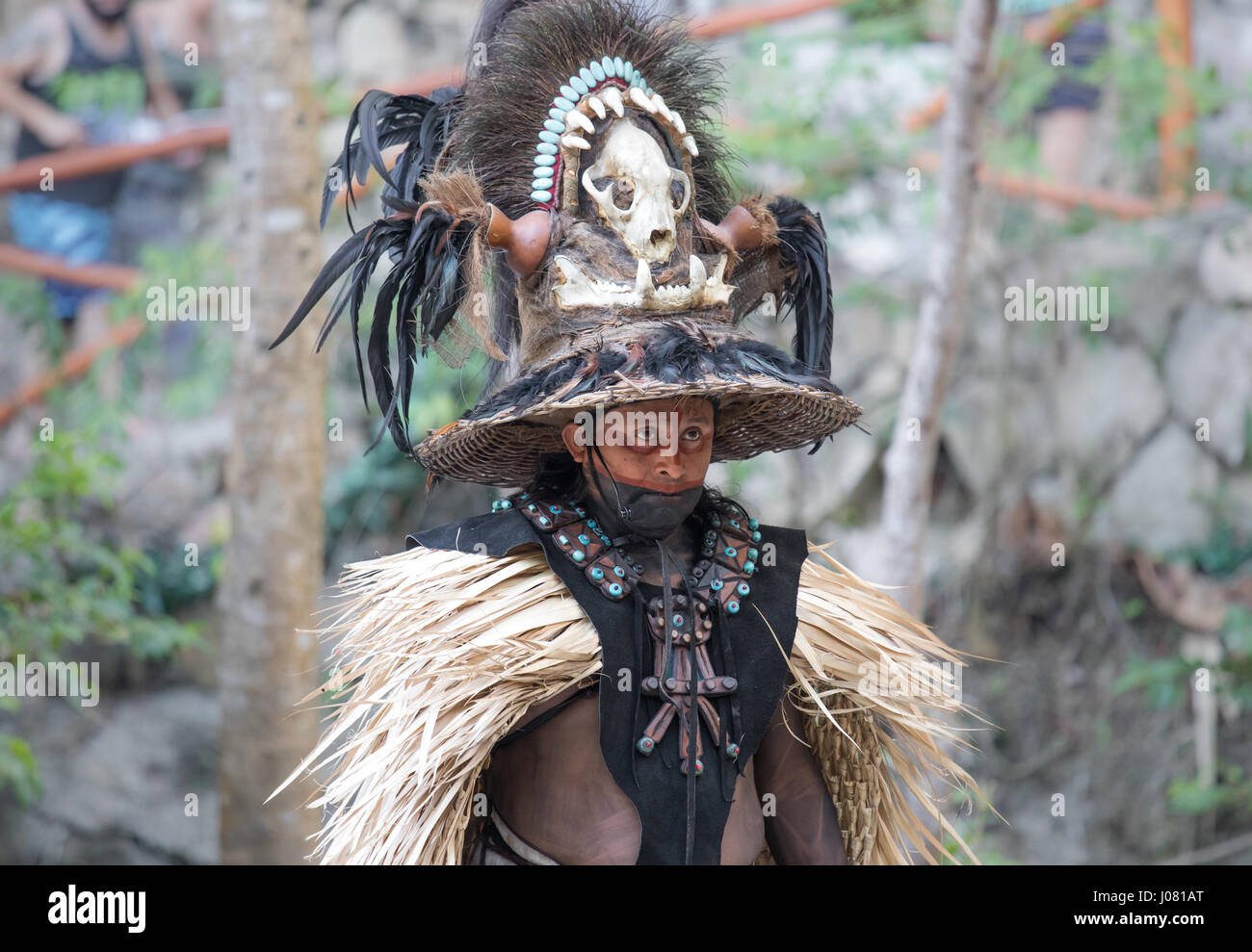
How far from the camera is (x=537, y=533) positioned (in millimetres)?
2279

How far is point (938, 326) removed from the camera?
13.4 feet

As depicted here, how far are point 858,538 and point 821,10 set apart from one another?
2.81 meters

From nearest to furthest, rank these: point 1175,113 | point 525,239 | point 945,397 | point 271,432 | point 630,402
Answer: point 630,402 < point 525,239 < point 271,432 < point 945,397 < point 1175,113

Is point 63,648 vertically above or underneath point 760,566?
underneath

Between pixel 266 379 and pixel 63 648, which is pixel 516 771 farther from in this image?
pixel 63 648

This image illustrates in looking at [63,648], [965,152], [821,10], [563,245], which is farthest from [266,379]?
[821,10]

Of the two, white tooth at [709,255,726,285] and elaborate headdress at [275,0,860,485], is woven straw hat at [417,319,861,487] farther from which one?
white tooth at [709,255,726,285]

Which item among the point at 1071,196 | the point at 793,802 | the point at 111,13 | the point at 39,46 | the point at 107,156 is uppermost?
the point at 111,13

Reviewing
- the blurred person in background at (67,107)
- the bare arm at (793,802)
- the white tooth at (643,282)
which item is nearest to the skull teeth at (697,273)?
the white tooth at (643,282)

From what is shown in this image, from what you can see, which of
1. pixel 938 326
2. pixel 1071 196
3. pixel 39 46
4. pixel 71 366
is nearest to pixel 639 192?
pixel 938 326

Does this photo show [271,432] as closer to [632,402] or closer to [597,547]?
[597,547]

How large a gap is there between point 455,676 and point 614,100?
1.12 m

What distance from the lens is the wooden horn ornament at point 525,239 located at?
2260 mm

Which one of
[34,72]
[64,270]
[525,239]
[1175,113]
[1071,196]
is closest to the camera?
[525,239]
